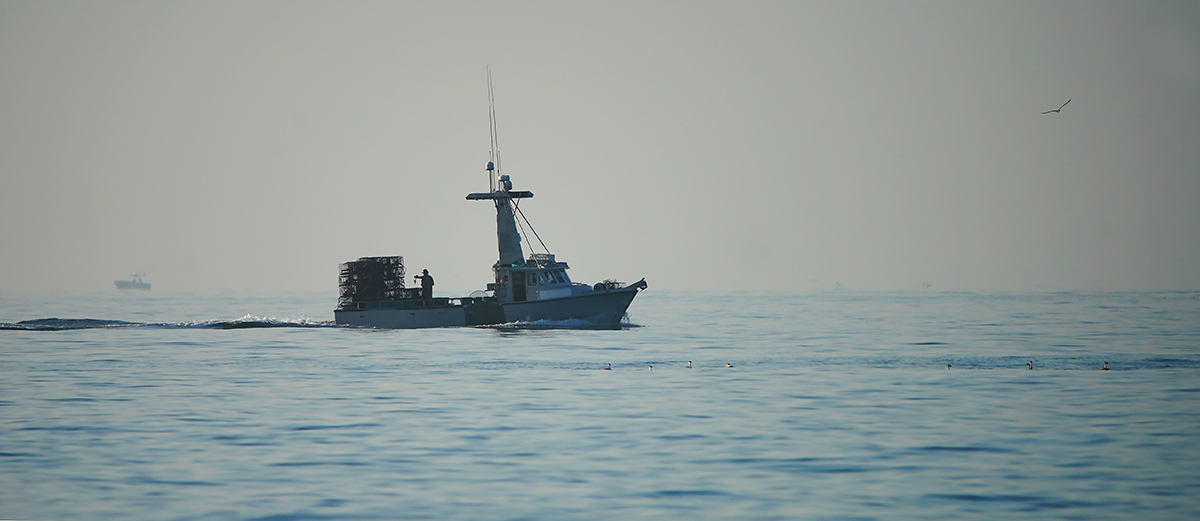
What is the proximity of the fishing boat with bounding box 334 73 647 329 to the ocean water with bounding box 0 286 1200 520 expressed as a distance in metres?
17.0

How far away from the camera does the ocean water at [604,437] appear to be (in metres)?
15.7

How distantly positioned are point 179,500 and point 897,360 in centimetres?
3217

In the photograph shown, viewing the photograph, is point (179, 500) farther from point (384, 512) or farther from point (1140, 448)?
point (1140, 448)

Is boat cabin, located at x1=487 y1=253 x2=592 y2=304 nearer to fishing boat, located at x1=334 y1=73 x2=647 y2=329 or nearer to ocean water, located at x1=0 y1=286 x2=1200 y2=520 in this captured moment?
fishing boat, located at x1=334 y1=73 x2=647 y2=329

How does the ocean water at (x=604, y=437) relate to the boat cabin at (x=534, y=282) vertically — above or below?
below

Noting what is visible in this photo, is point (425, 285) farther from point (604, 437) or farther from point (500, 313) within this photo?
point (604, 437)

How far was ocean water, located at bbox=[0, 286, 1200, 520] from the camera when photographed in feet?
51.6

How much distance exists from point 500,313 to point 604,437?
41.1 m

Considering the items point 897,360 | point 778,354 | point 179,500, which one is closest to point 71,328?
point 778,354

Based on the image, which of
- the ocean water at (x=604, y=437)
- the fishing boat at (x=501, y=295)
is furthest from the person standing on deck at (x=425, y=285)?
the ocean water at (x=604, y=437)

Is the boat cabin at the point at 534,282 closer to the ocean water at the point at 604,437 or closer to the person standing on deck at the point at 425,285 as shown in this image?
the person standing on deck at the point at 425,285

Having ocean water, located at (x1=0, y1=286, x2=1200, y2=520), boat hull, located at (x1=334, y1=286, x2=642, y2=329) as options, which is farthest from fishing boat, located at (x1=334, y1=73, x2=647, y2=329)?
ocean water, located at (x1=0, y1=286, x2=1200, y2=520)

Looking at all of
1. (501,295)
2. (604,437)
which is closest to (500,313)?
(501,295)

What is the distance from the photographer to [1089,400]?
27625mm
